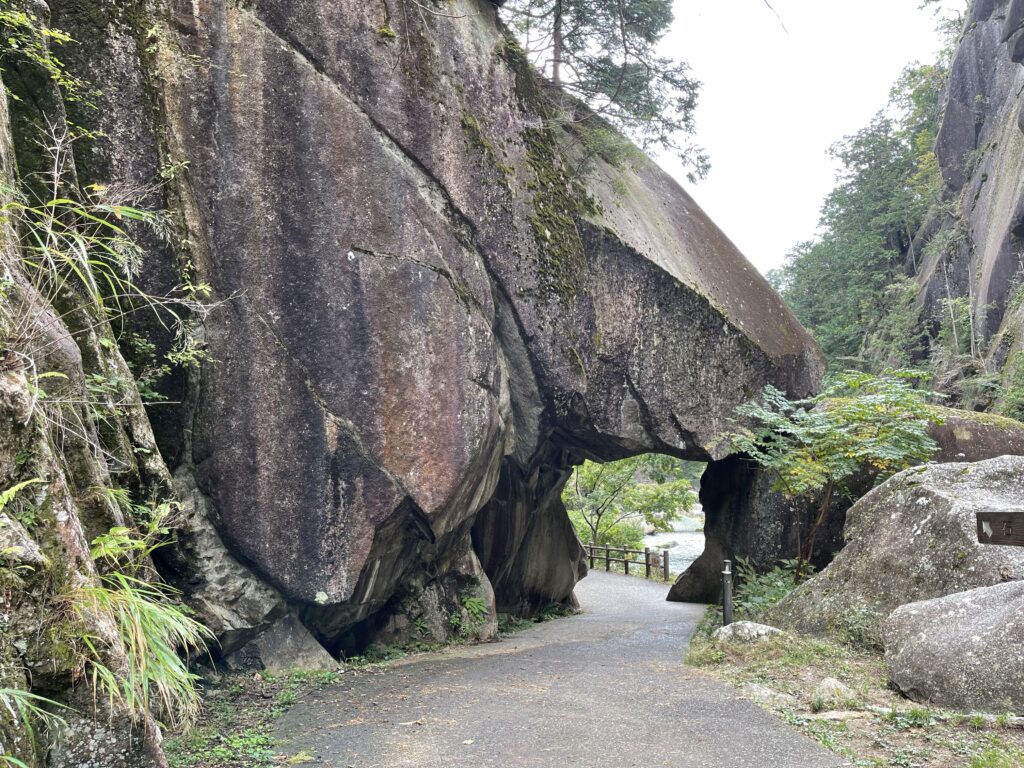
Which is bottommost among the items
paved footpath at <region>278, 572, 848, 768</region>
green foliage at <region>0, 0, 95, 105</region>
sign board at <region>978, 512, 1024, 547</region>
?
paved footpath at <region>278, 572, 848, 768</region>

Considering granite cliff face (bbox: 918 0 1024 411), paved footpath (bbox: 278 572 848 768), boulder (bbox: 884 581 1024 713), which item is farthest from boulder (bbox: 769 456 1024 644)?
granite cliff face (bbox: 918 0 1024 411)

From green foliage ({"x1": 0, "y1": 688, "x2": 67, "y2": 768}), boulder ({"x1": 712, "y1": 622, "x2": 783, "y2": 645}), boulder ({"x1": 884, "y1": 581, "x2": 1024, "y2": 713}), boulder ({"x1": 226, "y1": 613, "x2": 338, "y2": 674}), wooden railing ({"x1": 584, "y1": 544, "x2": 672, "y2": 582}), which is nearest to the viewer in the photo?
green foliage ({"x1": 0, "y1": 688, "x2": 67, "y2": 768})

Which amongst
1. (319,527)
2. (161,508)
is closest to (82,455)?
(161,508)

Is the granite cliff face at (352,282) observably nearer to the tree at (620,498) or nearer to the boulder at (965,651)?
the boulder at (965,651)

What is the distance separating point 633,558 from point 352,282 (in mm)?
20166

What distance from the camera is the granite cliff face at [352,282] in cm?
736

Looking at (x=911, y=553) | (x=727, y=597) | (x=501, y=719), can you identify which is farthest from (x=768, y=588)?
(x=501, y=719)

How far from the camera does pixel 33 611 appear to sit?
352cm

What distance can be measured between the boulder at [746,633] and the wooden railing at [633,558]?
15171 millimetres

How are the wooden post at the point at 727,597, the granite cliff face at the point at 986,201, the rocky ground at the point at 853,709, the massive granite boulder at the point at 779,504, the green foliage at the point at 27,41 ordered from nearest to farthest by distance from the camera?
1. the rocky ground at the point at 853,709
2. the green foliage at the point at 27,41
3. the wooden post at the point at 727,597
4. the massive granite boulder at the point at 779,504
5. the granite cliff face at the point at 986,201

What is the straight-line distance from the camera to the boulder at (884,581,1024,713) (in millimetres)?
4957

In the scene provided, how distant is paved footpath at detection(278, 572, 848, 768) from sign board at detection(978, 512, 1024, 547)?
187 centimetres

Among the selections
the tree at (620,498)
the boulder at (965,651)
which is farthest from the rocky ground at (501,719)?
the tree at (620,498)

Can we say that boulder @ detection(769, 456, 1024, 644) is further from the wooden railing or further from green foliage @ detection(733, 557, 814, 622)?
the wooden railing
